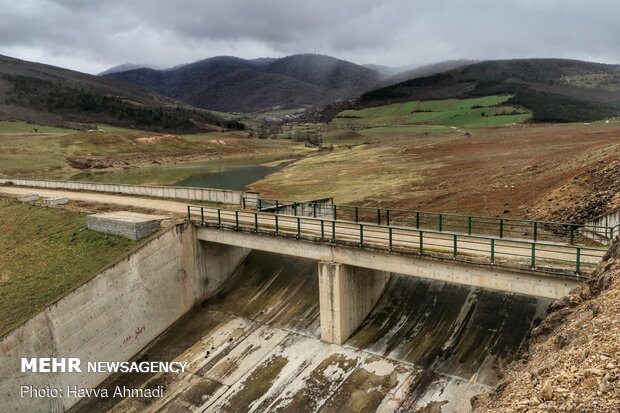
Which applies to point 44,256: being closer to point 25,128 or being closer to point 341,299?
point 341,299

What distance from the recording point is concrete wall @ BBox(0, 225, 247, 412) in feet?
64.8

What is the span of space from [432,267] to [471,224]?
12.5 metres

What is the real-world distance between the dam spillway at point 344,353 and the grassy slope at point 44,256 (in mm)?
5067

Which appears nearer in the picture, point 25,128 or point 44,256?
point 44,256

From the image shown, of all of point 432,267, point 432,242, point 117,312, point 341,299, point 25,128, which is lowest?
point 117,312

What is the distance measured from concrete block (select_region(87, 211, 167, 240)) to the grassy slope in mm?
410

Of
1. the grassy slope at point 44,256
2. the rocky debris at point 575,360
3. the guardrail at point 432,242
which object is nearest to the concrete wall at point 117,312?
the grassy slope at point 44,256

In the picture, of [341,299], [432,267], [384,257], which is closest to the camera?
[432,267]

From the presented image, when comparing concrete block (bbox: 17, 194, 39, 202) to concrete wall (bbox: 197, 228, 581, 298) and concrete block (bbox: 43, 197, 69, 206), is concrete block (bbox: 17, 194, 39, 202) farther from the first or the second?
concrete wall (bbox: 197, 228, 581, 298)

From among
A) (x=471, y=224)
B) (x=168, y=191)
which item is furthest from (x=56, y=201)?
(x=471, y=224)

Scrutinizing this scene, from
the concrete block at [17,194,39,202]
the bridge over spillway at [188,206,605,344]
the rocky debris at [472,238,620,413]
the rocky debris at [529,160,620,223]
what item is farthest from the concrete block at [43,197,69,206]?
the rocky debris at [472,238,620,413]

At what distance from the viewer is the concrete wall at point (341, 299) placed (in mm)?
21578

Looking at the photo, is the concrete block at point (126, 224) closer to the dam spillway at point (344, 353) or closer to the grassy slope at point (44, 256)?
the grassy slope at point (44, 256)

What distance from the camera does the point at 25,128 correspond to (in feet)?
486
